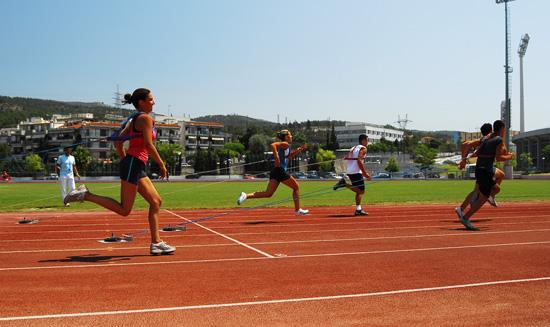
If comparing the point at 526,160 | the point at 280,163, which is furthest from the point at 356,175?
the point at 526,160

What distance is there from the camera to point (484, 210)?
1534cm

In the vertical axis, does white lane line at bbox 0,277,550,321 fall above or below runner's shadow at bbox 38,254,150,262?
above

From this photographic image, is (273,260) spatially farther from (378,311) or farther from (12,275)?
(12,275)

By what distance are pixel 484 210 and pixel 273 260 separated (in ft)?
34.8

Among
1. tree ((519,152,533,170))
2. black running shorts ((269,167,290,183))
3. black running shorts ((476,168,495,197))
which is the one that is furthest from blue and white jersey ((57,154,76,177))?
tree ((519,152,533,170))

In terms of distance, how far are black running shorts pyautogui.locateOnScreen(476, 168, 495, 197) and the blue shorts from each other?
6735mm

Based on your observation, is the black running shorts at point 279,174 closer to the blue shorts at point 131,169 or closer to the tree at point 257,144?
the blue shorts at point 131,169

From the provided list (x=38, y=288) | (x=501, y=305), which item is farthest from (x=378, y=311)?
(x=38, y=288)

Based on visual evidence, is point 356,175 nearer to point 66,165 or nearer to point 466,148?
point 466,148

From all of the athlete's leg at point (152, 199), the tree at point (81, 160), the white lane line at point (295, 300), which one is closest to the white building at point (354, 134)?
the tree at point (81, 160)

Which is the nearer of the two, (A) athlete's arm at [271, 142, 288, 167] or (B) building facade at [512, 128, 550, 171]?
(A) athlete's arm at [271, 142, 288, 167]

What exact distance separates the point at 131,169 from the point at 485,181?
690cm

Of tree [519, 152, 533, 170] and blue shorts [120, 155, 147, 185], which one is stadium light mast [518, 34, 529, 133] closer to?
tree [519, 152, 533, 170]

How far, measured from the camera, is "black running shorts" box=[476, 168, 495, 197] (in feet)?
33.5
